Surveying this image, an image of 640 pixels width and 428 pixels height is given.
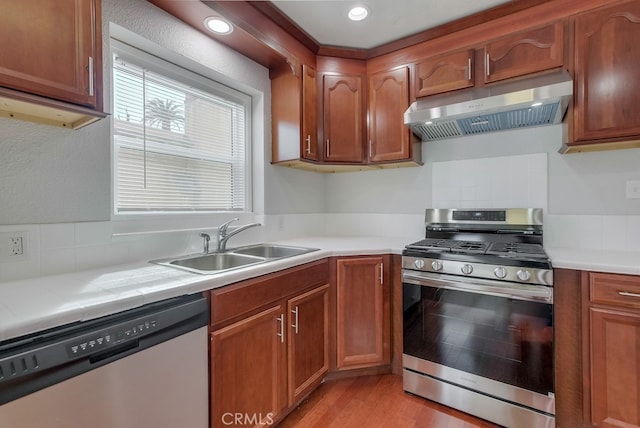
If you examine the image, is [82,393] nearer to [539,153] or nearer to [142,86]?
[142,86]

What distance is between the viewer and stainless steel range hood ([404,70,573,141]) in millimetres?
1633

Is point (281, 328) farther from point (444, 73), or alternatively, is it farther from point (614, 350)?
point (444, 73)

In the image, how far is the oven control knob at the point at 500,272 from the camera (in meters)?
1.58

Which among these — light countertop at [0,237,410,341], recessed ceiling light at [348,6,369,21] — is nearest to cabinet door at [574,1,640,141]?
recessed ceiling light at [348,6,369,21]

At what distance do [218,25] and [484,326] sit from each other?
230cm

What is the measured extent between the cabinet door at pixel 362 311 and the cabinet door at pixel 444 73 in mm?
1252

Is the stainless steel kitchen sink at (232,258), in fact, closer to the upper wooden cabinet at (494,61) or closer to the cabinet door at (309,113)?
the cabinet door at (309,113)

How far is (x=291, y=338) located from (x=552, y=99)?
1.92 metres

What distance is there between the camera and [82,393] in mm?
866

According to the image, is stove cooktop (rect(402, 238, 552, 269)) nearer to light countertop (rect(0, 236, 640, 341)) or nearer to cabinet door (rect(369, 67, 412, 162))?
light countertop (rect(0, 236, 640, 341))

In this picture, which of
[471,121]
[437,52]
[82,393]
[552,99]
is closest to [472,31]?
[437,52]

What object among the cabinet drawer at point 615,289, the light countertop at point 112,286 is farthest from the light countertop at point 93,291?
the cabinet drawer at point 615,289

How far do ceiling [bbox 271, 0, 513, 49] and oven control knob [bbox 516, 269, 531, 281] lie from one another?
1637 mm

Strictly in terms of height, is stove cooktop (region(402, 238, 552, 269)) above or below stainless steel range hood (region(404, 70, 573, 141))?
below
